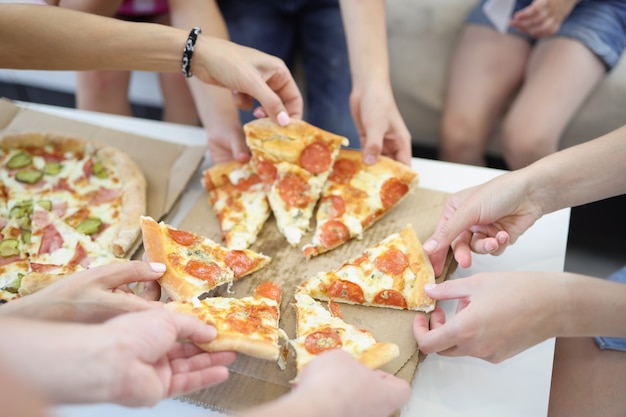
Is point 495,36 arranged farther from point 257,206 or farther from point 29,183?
point 29,183

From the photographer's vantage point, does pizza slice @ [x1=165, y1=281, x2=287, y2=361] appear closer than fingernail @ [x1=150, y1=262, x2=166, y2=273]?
Yes

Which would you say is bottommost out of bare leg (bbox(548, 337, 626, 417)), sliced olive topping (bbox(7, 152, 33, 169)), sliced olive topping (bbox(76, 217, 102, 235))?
bare leg (bbox(548, 337, 626, 417))

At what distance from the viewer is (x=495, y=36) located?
11.6 feet

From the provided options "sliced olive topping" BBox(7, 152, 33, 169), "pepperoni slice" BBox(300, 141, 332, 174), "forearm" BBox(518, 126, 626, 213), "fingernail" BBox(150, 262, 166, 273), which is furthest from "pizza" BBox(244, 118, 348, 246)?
"sliced olive topping" BBox(7, 152, 33, 169)

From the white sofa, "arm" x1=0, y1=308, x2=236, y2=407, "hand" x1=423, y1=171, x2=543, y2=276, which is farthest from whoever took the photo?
the white sofa

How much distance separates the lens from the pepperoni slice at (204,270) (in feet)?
7.08

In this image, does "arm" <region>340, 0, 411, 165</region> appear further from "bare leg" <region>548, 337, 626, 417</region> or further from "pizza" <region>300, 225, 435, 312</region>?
"bare leg" <region>548, 337, 626, 417</region>

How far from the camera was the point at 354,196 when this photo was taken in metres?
2.62

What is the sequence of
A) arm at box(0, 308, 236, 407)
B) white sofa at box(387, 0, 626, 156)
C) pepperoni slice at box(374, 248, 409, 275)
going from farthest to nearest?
white sofa at box(387, 0, 626, 156) < pepperoni slice at box(374, 248, 409, 275) < arm at box(0, 308, 236, 407)

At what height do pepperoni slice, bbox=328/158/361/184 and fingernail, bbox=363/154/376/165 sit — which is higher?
fingernail, bbox=363/154/376/165

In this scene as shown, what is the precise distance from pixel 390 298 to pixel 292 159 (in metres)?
0.84

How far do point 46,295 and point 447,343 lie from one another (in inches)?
46.6

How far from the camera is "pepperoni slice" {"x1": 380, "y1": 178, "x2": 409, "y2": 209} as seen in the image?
2564 mm

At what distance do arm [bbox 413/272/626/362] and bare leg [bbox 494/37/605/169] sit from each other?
164cm
